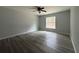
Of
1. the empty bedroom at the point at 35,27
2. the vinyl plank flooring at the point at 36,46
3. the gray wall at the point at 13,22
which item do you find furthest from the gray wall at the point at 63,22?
the vinyl plank flooring at the point at 36,46

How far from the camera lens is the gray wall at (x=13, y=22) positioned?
516 centimetres

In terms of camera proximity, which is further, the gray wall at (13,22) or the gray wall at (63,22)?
the gray wall at (63,22)

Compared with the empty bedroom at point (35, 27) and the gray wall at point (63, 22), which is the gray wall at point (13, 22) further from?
the gray wall at point (63, 22)

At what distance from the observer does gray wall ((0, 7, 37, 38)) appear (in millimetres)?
5160

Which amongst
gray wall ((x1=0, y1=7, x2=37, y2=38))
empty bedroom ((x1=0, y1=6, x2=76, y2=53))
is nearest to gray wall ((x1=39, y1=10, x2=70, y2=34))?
empty bedroom ((x1=0, y1=6, x2=76, y2=53))

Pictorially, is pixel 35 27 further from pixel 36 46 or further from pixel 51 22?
pixel 36 46

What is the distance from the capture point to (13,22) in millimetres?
6070

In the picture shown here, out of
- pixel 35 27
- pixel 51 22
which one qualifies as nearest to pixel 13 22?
pixel 35 27

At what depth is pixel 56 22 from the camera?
8.22 m

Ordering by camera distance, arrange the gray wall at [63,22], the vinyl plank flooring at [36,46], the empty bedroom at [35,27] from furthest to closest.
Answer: the gray wall at [63,22] → the empty bedroom at [35,27] → the vinyl plank flooring at [36,46]

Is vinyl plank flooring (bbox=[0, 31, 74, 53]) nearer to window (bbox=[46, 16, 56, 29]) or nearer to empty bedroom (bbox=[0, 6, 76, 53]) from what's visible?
empty bedroom (bbox=[0, 6, 76, 53])
